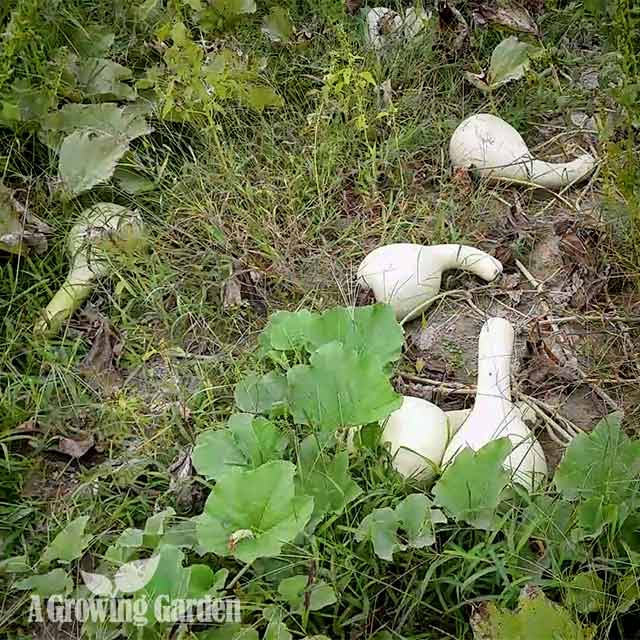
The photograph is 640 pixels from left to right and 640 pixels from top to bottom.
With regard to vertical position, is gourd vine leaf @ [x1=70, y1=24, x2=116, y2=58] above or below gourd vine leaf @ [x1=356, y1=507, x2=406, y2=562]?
above

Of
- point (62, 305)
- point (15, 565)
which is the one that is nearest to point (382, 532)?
point (15, 565)

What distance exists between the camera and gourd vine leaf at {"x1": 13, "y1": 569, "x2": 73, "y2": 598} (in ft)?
4.58

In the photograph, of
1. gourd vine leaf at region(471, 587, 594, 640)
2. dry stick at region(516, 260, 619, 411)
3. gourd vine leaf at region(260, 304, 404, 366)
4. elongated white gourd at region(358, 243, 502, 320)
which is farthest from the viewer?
elongated white gourd at region(358, 243, 502, 320)

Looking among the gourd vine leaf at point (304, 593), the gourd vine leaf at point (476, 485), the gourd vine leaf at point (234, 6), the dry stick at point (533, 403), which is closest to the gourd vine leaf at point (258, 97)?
the gourd vine leaf at point (234, 6)

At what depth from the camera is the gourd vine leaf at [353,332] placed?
1.60 metres

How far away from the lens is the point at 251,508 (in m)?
1.30

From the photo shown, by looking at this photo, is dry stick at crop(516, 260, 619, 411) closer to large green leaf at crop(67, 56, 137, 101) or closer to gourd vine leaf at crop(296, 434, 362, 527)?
gourd vine leaf at crop(296, 434, 362, 527)

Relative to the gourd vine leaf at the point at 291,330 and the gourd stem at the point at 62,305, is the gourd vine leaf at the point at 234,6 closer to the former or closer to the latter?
the gourd stem at the point at 62,305

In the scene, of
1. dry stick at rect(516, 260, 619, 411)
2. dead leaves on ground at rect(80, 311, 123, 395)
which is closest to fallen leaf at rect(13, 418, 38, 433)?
dead leaves on ground at rect(80, 311, 123, 395)

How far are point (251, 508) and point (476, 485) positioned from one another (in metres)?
0.35

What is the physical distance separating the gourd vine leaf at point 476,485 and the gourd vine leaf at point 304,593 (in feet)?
0.74

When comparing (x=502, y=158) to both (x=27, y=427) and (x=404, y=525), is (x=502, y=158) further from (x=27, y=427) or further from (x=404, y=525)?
(x=27, y=427)

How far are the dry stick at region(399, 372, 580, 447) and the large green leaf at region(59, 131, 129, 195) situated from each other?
90 cm

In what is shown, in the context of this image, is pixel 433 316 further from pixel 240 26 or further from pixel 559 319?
pixel 240 26
